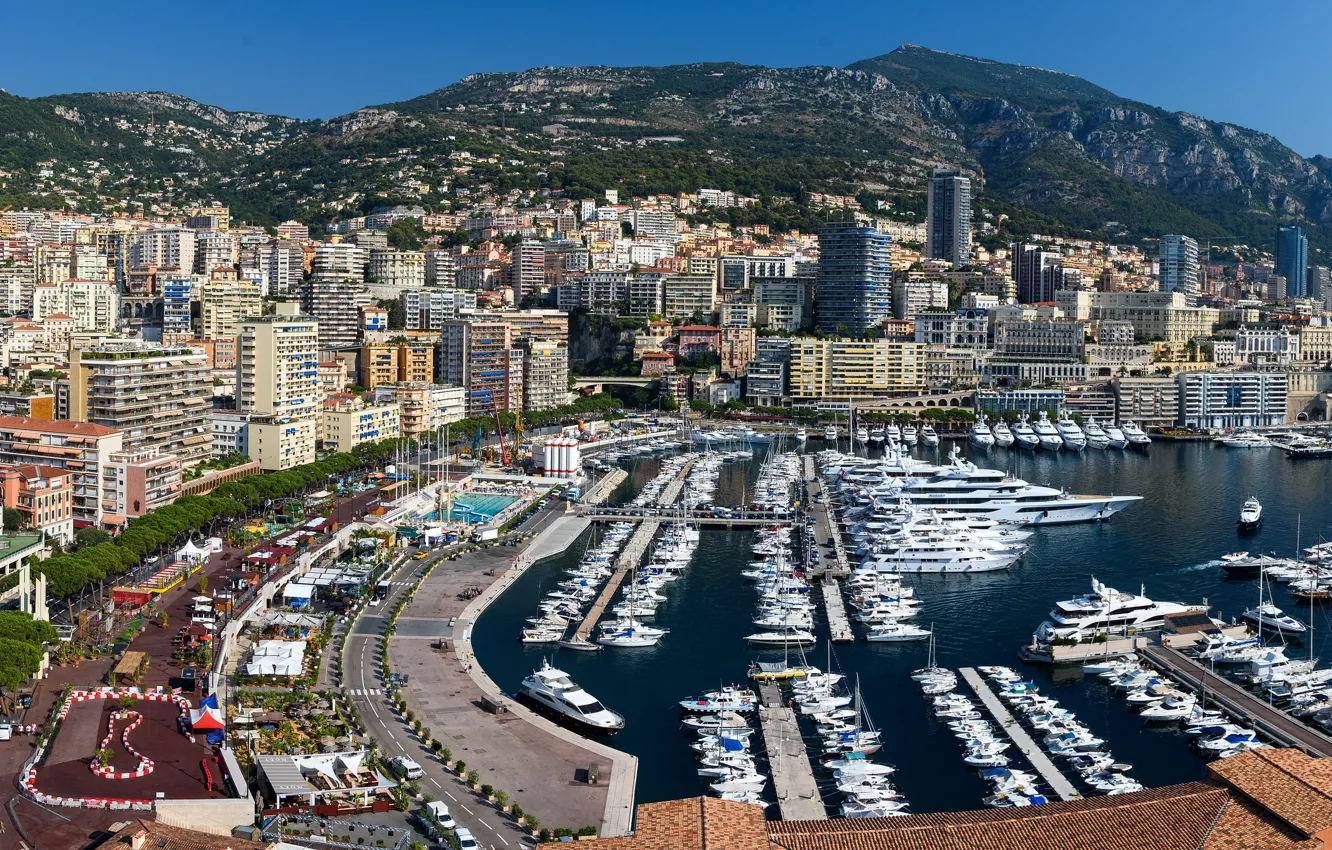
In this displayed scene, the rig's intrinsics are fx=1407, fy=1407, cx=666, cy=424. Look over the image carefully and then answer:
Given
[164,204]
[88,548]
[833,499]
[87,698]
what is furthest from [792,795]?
[164,204]

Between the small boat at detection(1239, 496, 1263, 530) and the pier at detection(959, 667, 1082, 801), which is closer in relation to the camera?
the pier at detection(959, 667, 1082, 801)

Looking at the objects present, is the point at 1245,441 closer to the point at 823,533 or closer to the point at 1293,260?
the point at 823,533

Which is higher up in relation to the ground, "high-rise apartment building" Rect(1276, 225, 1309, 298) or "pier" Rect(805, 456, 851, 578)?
"high-rise apartment building" Rect(1276, 225, 1309, 298)

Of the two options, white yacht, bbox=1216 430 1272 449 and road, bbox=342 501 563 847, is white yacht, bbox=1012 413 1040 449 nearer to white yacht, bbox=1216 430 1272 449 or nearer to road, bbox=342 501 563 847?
white yacht, bbox=1216 430 1272 449

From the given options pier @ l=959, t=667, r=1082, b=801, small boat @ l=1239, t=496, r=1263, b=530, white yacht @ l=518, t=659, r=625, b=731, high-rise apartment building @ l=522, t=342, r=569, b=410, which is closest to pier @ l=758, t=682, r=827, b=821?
white yacht @ l=518, t=659, r=625, b=731

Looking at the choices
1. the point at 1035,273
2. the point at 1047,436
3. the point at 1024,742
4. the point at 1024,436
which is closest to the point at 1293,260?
the point at 1035,273

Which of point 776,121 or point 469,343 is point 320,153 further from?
point 469,343
